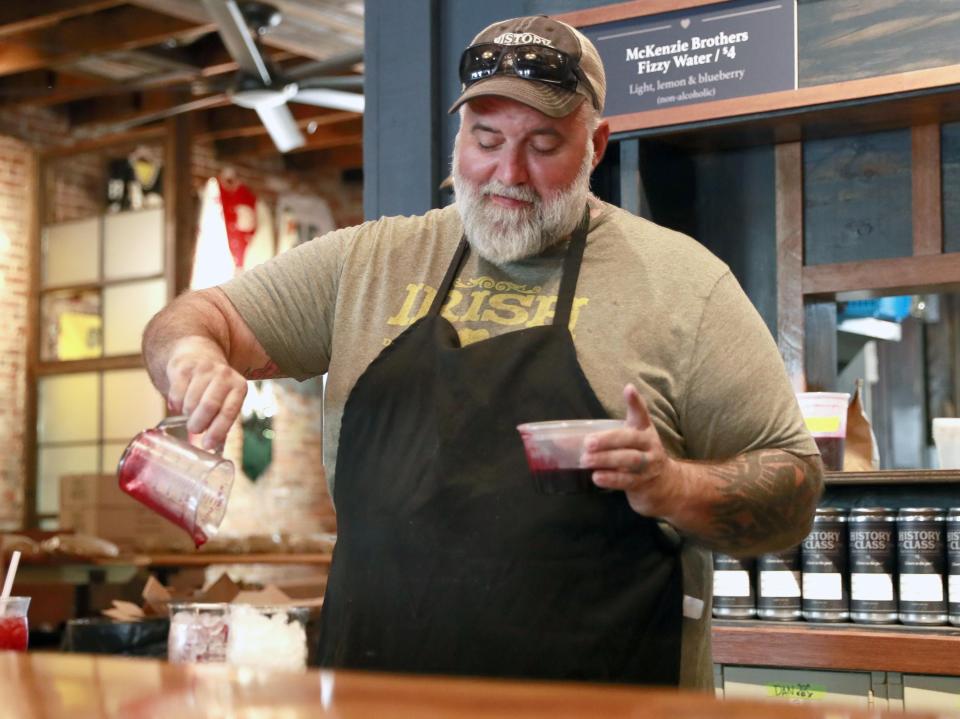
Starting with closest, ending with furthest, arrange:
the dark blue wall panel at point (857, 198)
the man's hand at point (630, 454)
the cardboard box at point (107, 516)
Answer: the man's hand at point (630, 454) < the dark blue wall panel at point (857, 198) < the cardboard box at point (107, 516)

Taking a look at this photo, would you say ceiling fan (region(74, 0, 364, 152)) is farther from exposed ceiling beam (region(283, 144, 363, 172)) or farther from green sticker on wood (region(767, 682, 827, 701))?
green sticker on wood (region(767, 682, 827, 701))

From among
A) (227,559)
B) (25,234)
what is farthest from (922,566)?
(25,234)

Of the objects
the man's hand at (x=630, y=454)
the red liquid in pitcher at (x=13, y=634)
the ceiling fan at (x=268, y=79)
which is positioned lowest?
the red liquid in pitcher at (x=13, y=634)

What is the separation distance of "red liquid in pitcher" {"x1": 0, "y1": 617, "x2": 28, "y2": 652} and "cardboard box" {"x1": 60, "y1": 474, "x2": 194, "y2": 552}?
261 inches

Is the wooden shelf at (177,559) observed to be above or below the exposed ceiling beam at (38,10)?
below

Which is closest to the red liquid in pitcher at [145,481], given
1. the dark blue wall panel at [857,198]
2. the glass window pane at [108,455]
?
the dark blue wall panel at [857,198]

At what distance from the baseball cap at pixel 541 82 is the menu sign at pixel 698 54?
1139 mm

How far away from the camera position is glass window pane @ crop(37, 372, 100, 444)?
9.55m

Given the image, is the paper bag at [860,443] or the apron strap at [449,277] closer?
the apron strap at [449,277]

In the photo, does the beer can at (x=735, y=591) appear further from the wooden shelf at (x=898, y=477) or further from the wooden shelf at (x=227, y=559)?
the wooden shelf at (x=227, y=559)

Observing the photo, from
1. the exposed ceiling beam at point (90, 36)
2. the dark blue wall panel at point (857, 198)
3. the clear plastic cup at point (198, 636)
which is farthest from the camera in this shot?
the exposed ceiling beam at point (90, 36)

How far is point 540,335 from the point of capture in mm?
1862

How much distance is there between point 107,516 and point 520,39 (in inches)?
280

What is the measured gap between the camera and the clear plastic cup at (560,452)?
1.58m
